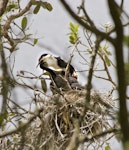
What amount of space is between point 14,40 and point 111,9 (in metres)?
2.25

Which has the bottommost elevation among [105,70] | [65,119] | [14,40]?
[65,119]

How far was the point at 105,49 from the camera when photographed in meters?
4.38

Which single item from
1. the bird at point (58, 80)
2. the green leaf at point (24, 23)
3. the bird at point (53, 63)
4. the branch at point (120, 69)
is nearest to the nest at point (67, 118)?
the bird at point (58, 80)

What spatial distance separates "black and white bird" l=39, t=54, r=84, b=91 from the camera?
4.67m

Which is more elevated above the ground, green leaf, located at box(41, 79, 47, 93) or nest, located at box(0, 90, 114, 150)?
green leaf, located at box(41, 79, 47, 93)

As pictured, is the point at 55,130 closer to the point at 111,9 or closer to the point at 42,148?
the point at 42,148

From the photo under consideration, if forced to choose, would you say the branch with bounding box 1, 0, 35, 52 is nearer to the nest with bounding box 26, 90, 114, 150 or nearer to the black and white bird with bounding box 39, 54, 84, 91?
the nest with bounding box 26, 90, 114, 150

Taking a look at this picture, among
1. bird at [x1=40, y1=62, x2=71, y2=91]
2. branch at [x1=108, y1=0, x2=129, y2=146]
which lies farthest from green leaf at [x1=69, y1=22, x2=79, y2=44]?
branch at [x1=108, y1=0, x2=129, y2=146]

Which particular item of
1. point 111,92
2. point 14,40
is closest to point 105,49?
point 111,92

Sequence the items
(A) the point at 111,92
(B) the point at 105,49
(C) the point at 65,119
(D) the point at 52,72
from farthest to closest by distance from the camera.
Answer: (D) the point at 52,72, (B) the point at 105,49, (A) the point at 111,92, (C) the point at 65,119

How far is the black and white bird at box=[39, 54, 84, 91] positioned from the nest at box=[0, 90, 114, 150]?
2.11ft

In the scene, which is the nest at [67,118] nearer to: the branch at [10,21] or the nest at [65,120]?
the nest at [65,120]

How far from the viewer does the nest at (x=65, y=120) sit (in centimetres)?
340

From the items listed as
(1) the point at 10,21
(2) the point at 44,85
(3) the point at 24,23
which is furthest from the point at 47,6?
(2) the point at 44,85
